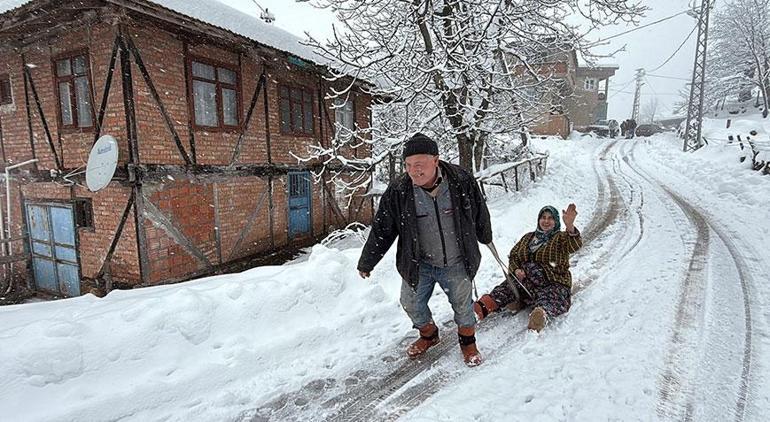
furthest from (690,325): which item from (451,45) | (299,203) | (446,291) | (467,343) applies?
(299,203)

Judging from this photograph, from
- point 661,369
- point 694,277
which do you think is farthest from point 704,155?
point 661,369

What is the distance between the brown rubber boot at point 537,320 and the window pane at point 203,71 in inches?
286

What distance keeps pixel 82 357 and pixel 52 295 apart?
7.32m

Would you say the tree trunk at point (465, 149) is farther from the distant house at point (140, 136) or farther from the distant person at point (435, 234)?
the distant person at point (435, 234)

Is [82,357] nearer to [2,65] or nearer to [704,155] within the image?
[2,65]

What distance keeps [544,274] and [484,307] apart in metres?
0.71

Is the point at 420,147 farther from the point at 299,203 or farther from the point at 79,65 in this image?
the point at 299,203

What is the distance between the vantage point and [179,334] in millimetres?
3006

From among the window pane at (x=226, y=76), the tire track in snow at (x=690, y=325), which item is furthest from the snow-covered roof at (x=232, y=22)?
the tire track in snow at (x=690, y=325)

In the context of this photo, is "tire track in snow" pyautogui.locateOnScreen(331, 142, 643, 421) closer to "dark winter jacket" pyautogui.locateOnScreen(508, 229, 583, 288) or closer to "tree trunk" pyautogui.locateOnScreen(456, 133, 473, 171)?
"dark winter jacket" pyautogui.locateOnScreen(508, 229, 583, 288)

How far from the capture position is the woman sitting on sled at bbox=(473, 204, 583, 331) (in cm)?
365

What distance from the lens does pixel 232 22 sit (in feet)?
24.4

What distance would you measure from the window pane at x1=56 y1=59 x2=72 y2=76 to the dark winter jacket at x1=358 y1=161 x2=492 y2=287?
7.24 metres

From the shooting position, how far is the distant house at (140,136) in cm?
622
